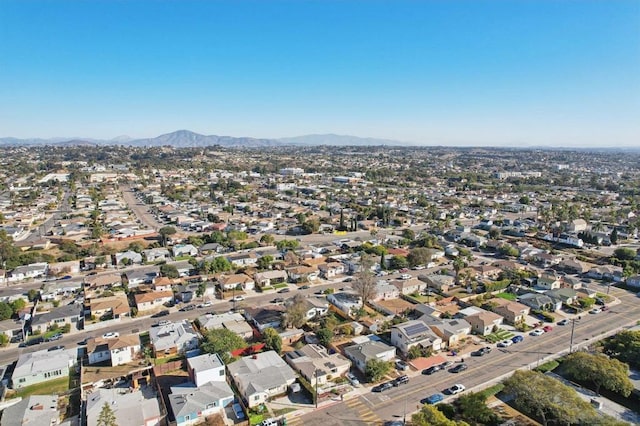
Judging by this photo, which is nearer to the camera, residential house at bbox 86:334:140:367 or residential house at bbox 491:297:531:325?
residential house at bbox 86:334:140:367

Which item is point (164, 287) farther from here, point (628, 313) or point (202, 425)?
point (628, 313)

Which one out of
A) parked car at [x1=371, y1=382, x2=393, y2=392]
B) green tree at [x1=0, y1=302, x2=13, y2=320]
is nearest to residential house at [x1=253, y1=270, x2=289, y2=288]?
parked car at [x1=371, y1=382, x2=393, y2=392]

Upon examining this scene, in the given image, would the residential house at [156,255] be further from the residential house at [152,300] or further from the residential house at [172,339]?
the residential house at [172,339]

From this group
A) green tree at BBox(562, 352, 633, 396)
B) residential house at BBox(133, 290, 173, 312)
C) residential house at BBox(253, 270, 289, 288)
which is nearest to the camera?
green tree at BBox(562, 352, 633, 396)

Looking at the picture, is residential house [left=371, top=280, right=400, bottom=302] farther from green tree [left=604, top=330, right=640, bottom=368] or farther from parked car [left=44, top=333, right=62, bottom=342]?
parked car [left=44, top=333, right=62, bottom=342]

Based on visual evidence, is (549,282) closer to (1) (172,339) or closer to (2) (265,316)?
(2) (265,316)

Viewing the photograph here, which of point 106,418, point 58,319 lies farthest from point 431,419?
point 58,319

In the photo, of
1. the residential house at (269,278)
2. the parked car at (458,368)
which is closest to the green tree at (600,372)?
the parked car at (458,368)

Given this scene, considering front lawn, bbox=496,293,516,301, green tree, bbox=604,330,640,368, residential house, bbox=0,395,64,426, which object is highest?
green tree, bbox=604,330,640,368
